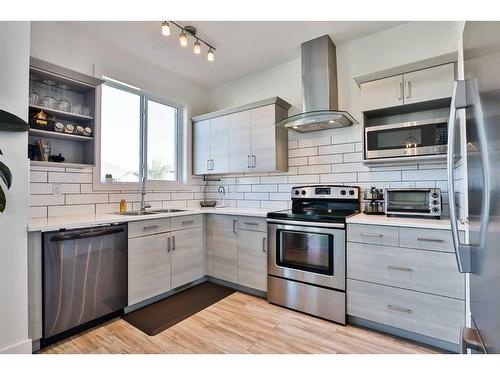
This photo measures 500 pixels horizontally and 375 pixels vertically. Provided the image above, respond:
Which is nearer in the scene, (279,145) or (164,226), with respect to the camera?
(164,226)

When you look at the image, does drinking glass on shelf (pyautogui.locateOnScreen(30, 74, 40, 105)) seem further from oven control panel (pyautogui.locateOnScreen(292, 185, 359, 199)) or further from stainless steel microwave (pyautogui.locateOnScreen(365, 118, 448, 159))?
stainless steel microwave (pyautogui.locateOnScreen(365, 118, 448, 159))

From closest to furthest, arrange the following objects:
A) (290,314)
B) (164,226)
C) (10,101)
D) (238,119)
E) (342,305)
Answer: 1. (10,101)
2. (342,305)
3. (290,314)
4. (164,226)
5. (238,119)

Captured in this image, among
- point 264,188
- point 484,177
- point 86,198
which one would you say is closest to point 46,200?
point 86,198

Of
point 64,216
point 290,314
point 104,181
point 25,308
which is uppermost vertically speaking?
point 104,181

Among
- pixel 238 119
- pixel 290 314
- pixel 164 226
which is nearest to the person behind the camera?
pixel 290 314

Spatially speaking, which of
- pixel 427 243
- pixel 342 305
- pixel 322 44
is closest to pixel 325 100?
pixel 322 44

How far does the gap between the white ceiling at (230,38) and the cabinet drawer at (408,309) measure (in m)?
Answer: 2.42

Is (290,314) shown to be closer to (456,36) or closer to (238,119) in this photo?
(238,119)

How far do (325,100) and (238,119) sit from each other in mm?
1092

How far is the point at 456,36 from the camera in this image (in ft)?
6.88

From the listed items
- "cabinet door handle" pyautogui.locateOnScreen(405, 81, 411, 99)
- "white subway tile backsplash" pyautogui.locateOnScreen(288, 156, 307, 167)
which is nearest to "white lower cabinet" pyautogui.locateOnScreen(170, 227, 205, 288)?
"white subway tile backsplash" pyautogui.locateOnScreen(288, 156, 307, 167)

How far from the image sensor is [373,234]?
196 centimetres

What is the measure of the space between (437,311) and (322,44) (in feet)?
8.46

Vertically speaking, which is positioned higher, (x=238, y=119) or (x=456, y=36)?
(x=456, y=36)
